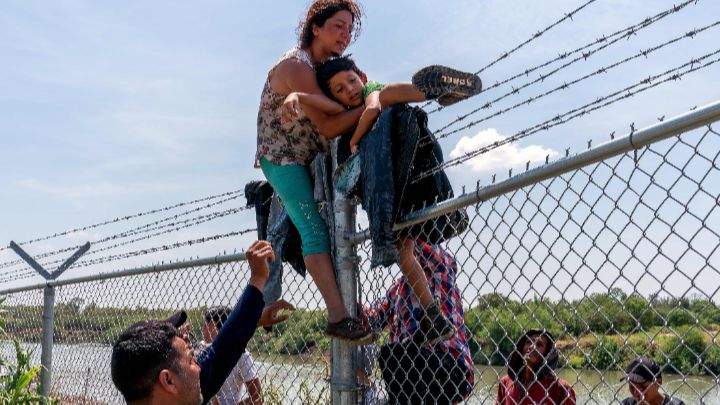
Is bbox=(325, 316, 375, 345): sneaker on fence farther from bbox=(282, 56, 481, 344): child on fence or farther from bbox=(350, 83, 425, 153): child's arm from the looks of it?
bbox=(350, 83, 425, 153): child's arm

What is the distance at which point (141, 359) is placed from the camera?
2447 mm

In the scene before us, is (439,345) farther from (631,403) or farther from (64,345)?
(64,345)

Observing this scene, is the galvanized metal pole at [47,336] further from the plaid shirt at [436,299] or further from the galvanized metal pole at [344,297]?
the plaid shirt at [436,299]

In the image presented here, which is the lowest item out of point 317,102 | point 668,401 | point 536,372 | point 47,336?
point 668,401

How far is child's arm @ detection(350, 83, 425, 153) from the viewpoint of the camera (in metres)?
3.09

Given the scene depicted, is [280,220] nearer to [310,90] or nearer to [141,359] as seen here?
[310,90]

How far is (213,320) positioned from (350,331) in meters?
1.99

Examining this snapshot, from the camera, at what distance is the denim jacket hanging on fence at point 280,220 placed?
134 inches

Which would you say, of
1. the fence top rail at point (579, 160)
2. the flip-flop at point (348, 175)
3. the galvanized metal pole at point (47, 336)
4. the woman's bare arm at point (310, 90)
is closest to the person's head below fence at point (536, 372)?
the fence top rail at point (579, 160)

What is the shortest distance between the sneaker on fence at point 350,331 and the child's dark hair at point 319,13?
1.35 metres

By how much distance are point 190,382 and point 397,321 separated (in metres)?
0.88

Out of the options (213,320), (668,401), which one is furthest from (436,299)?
(213,320)

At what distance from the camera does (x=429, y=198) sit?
9.82ft

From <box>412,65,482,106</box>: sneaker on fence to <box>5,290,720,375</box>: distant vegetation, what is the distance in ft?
2.53
